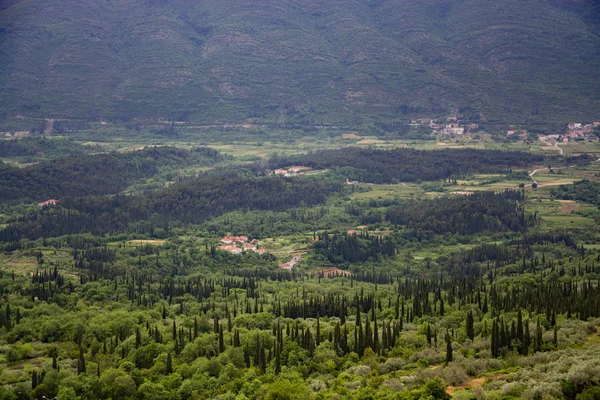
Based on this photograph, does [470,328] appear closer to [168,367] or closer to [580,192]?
[168,367]

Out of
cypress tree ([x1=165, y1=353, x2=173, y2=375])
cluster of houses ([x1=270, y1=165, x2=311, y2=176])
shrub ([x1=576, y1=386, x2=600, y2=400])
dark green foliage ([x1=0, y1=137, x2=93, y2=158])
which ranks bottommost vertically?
cypress tree ([x1=165, y1=353, x2=173, y2=375])

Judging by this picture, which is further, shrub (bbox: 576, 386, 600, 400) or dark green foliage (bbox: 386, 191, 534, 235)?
dark green foliage (bbox: 386, 191, 534, 235)

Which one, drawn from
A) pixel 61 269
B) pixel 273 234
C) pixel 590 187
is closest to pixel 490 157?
pixel 590 187

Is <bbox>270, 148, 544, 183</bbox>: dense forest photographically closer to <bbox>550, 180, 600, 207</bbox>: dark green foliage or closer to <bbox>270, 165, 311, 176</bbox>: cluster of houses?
<bbox>270, 165, 311, 176</bbox>: cluster of houses

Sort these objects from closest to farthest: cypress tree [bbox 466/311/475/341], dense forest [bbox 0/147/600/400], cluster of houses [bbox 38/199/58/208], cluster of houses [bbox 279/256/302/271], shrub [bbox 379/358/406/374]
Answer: dense forest [bbox 0/147/600/400] → shrub [bbox 379/358/406/374] → cypress tree [bbox 466/311/475/341] → cluster of houses [bbox 279/256/302/271] → cluster of houses [bbox 38/199/58/208]

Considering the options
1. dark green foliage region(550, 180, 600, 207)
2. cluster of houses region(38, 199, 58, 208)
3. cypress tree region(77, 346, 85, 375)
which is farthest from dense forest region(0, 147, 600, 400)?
cluster of houses region(38, 199, 58, 208)

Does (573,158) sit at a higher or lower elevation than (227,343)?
higher

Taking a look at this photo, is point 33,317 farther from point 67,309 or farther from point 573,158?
point 573,158

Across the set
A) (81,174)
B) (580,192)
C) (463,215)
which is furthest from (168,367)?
(81,174)
